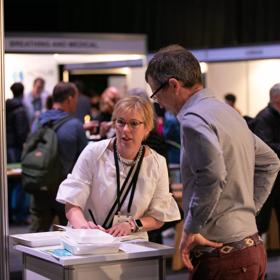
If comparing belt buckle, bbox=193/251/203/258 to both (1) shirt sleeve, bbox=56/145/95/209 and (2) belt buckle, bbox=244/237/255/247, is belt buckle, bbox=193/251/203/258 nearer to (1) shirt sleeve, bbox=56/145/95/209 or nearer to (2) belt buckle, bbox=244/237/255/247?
(2) belt buckle, bbox=244/237/255/247

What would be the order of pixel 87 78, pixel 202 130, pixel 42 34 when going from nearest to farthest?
pixel 202 130
pixel 42 34
pixel 87 78

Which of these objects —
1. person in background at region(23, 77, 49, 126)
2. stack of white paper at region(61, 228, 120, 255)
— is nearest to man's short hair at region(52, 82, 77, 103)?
stack of white paper at region(61, 228, 120, 255)

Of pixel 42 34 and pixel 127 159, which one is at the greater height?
pixel 42 34

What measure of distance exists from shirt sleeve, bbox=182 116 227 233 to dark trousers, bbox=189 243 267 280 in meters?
0.17

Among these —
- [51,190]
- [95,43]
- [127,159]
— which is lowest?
[51,190]

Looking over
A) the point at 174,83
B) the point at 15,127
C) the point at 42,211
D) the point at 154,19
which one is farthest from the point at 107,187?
the point at 154,19

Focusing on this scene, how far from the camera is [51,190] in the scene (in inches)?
229

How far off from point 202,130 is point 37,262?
105 cm

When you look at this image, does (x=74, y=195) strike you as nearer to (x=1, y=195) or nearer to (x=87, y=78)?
(x=1, y=195)

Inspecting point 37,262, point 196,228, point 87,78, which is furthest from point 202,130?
point 87,78

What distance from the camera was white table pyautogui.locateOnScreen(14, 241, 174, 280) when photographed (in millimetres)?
2947

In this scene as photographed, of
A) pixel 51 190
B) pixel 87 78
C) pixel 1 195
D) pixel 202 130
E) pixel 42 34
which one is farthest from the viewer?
pixel 87 78

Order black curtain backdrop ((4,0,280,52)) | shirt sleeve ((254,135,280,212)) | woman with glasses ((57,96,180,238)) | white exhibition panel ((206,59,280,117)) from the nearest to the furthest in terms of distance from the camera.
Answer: shirt sleeve ((254,135,280,212)) → woman with glasses ((57,96,180,238)) → white exhibition panel ((206,59,280,117)) → black curtain backdrop ((4,0,280,52))

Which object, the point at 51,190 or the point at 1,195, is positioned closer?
the point at 1,195
